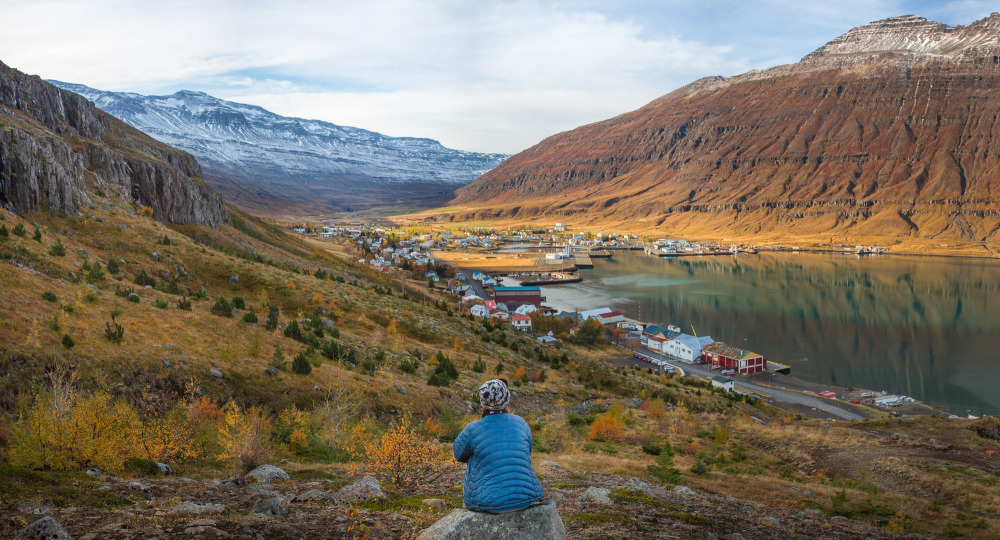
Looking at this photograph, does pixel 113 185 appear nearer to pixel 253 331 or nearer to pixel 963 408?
pixel 253 331

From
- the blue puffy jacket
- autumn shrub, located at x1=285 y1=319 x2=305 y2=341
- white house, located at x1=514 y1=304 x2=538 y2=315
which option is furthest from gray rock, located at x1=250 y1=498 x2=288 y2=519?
white house, located at x1=514 y1=304 x2=538 y2=315

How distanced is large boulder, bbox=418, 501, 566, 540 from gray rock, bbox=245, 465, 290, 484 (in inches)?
160

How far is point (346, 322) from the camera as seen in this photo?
20.8m

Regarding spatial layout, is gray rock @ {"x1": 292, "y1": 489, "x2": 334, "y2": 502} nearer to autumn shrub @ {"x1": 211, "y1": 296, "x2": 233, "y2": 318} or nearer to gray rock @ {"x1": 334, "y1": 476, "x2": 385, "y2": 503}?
gray rock @ {"x1": 334, "y1": 476, "x2": 385, "y2": 503}

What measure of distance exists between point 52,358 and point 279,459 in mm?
4081

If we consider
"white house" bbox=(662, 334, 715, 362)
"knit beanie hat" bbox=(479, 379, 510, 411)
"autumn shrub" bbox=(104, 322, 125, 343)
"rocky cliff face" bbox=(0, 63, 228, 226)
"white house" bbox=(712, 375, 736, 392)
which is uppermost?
"rocky cliff face" bbox=(0, 63, 228, 226)

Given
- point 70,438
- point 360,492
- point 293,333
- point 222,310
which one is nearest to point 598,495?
point 360,492

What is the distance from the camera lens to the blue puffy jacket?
12.4 ft

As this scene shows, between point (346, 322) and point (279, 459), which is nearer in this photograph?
point (279, 459)

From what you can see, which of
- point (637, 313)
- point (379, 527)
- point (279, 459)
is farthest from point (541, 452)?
point (637, 313)

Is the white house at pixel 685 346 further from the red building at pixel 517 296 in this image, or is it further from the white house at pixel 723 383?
the red building at pixel 517 296

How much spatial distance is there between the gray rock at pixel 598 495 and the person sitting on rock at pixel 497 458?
3.76m

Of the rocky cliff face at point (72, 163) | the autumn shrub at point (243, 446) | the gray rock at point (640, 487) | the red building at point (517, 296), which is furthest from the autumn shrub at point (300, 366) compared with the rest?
the red building at point (517, 296)

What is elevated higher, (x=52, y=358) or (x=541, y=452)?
(x=52, y=358)
